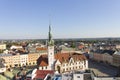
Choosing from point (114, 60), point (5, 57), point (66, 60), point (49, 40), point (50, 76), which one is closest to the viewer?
point (50, 76)

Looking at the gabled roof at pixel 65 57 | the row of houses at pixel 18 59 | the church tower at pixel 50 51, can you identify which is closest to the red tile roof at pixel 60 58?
the gabled roof at pixel 65 57

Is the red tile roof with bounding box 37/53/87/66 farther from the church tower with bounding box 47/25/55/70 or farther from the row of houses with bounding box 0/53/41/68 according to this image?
the row of houses with bounding box 0/53/41/68

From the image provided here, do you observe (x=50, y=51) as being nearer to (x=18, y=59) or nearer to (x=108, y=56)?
(x=108, y=56)

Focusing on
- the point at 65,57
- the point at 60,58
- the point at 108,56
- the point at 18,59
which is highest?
the point at 65,57

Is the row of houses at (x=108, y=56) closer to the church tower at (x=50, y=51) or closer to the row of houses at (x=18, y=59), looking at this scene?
the row of houses at (x=18, y=59)

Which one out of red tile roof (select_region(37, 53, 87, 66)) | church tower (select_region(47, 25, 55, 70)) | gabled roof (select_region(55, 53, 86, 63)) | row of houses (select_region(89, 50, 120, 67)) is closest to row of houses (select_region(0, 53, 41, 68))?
row of houses (select_region(89, 50, 120, 67))

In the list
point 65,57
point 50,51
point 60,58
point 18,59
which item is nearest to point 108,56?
point 65,57

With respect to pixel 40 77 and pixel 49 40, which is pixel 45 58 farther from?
pixel 40 77

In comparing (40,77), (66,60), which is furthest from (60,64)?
(40,77)
